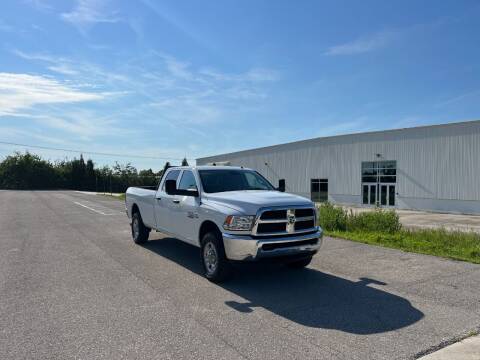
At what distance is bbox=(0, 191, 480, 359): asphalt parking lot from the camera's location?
4.01 m

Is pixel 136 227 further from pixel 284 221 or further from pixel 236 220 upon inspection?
pixel 284 221

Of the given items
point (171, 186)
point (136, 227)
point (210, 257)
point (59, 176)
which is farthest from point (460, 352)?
point (59, 176)

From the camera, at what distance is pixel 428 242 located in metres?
10.7

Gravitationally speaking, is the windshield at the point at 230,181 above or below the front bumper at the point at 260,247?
above

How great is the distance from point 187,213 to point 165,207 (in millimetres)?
1254

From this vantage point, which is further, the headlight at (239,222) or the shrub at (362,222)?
the shrub at (362,222)

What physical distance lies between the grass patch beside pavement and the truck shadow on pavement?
3.89 meters

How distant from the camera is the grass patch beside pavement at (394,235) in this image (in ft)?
31.4

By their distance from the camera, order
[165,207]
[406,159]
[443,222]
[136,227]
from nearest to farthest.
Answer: [165,207]
[136,227]
[443,222]
[406,159]

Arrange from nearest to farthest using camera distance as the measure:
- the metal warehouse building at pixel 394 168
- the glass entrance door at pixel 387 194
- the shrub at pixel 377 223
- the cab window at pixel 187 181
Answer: the cab window at pixel 187 181, the shrub at pixel 377 223, the metal warehouse building at pixel 394 168, the glass entrance door at pixel 387 194

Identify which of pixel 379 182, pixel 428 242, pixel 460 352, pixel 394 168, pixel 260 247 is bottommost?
pixel 460 352

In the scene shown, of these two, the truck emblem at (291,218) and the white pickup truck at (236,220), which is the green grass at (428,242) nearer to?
the white pickup truck at (236,220)

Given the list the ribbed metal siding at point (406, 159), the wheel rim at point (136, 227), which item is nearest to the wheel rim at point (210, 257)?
the wheel rim at point (136, 227)

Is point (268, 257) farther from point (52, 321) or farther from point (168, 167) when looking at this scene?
point (168, 167)
